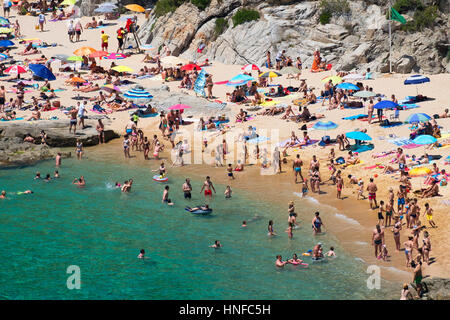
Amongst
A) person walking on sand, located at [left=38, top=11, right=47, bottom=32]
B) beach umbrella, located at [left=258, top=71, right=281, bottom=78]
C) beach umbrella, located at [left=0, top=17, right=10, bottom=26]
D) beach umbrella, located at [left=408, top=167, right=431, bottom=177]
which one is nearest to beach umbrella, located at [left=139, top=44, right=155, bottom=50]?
beach umbrella, located at [left=258, top=71, right=281, bottom=78]

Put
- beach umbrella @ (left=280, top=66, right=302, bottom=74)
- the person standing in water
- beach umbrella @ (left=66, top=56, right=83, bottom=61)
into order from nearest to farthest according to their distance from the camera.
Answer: the person standing in water < beach umbrella @ (left=280, top=66, right=302, bottom=74) < beach umbrella @ (left=66, top=56, right=83, bottom=61)

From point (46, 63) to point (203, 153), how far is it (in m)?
16.3

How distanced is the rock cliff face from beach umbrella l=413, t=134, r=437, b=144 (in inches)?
511

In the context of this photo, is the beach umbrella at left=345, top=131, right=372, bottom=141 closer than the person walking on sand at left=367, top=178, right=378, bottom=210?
No

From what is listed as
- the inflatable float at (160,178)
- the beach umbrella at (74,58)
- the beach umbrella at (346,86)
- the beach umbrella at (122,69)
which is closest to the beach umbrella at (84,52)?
the beach umbrella at (74,58)

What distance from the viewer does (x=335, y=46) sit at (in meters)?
44.7

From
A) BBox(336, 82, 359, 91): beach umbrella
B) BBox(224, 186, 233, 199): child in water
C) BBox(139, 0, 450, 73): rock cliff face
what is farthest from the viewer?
BBox(139, 0, 450, 73): rock cliff face

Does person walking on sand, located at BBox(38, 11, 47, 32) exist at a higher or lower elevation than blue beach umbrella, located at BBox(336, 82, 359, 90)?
higher

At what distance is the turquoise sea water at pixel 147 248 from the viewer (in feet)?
70.9

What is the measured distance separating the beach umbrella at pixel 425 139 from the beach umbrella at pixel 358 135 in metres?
2.07

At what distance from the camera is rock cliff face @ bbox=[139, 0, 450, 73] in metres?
42.9

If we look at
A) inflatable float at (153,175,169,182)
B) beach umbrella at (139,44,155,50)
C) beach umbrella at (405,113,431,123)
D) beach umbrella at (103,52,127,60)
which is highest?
beach umbrella at (139,44,155,50)

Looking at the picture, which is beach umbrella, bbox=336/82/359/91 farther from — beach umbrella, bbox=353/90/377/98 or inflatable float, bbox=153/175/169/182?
inflatable float, bbox=153/175/169/182

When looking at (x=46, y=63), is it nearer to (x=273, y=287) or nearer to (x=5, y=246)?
(x=5, y=246)
